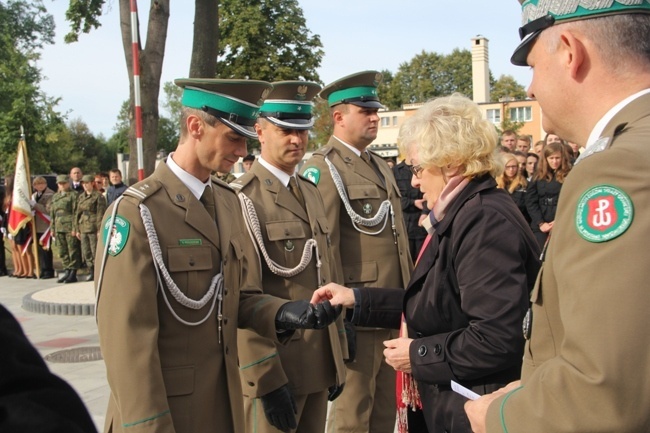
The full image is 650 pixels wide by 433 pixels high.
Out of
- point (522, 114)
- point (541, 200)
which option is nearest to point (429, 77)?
point (522, 114)

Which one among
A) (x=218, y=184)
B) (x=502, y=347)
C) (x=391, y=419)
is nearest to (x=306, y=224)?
(x=218, y=184)

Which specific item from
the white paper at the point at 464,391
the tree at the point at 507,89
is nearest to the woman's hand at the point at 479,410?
the white paper at the point at 464,391

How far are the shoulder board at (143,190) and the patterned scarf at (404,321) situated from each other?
110cm

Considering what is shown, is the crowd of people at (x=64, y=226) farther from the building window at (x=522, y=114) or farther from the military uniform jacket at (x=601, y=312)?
the building window at (x=522, y=114)

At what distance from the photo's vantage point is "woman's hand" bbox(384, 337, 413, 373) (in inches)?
108

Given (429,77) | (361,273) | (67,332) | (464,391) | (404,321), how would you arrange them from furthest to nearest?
(429,77)
(67,332)
(361,273)
(404,321)
(464,391)

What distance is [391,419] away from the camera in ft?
15.1

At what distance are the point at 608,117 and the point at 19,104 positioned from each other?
3526 cm

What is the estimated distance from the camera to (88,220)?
1333 centimetres

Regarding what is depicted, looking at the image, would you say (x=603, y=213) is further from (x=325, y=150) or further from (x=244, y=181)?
(x=325, y=150)

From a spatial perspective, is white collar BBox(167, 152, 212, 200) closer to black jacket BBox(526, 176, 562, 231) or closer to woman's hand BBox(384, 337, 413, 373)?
woman's hand BBox(384, 337, 413, 373)

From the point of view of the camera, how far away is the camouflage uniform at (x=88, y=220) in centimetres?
1330

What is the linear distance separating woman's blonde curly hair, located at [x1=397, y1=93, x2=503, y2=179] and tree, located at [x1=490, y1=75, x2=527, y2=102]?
58.0m

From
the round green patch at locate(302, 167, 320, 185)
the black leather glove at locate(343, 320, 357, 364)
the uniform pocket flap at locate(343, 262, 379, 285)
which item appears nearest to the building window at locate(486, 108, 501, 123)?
the round green patch at locate(302, 167, 320, 185)
